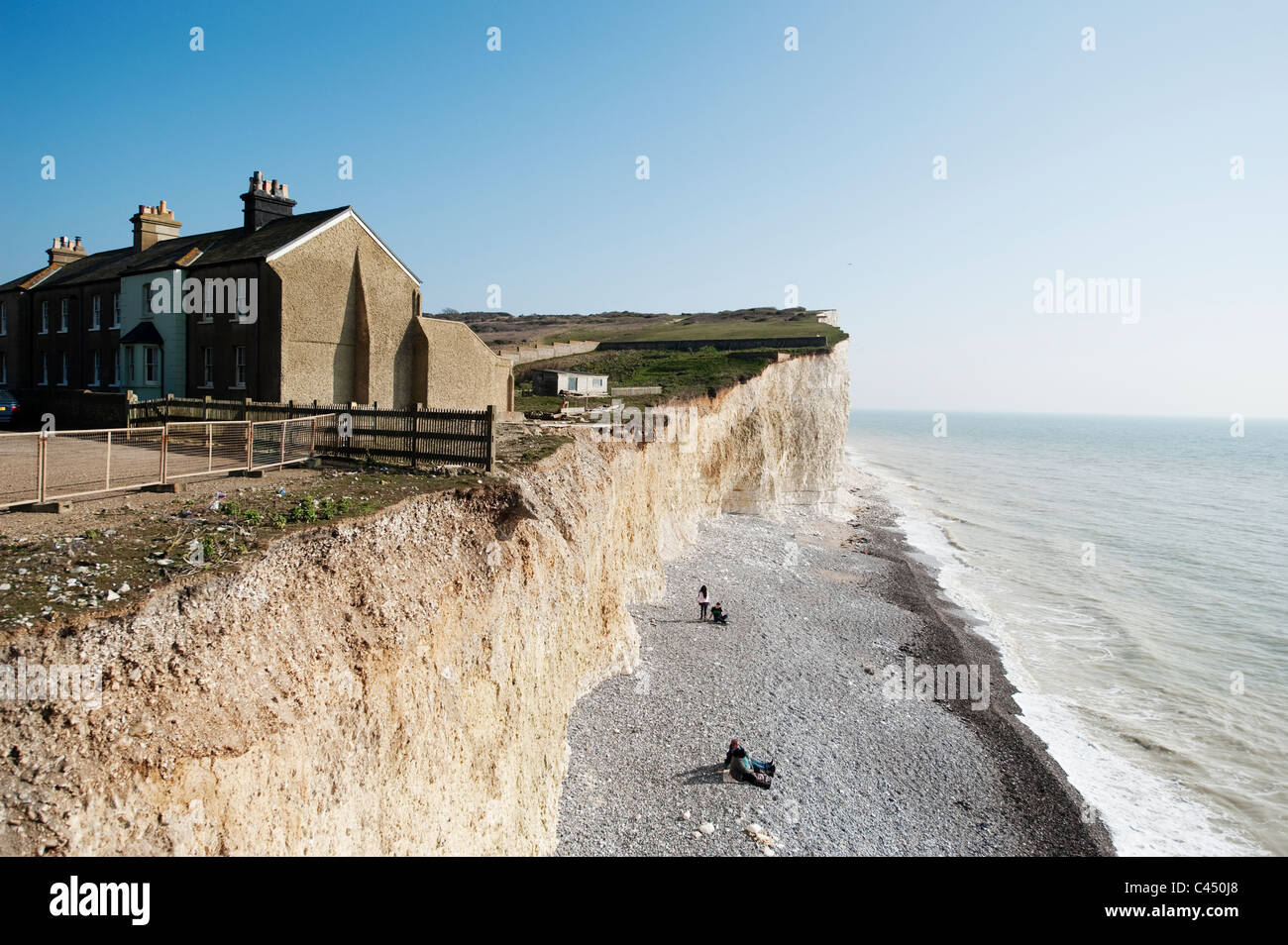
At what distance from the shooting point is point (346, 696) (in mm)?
9656

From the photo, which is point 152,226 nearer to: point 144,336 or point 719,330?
point 144,336

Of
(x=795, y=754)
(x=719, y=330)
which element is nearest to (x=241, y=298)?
(x=795, y=754)

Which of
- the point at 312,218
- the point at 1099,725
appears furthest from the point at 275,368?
the point at 1099,725

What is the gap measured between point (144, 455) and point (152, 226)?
21.8 meters

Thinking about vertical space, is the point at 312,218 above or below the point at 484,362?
above

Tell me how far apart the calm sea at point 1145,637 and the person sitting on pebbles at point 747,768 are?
26.3ft

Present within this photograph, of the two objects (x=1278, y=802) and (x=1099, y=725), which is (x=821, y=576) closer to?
(x=1099, y=725)

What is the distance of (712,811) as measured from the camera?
15.8 m

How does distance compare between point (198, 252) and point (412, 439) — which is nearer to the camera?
point (412, 439)

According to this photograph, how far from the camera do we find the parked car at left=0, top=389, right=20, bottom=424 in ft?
78.5

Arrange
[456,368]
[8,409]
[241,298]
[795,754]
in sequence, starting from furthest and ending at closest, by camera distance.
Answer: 1. [456,368]
2. [8,409]
3. [241,298]
4. [795,754]

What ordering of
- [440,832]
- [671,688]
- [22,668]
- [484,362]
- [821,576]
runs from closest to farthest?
[22,668]
[440,832]
[671,688]
[484,362]
[821,576]
